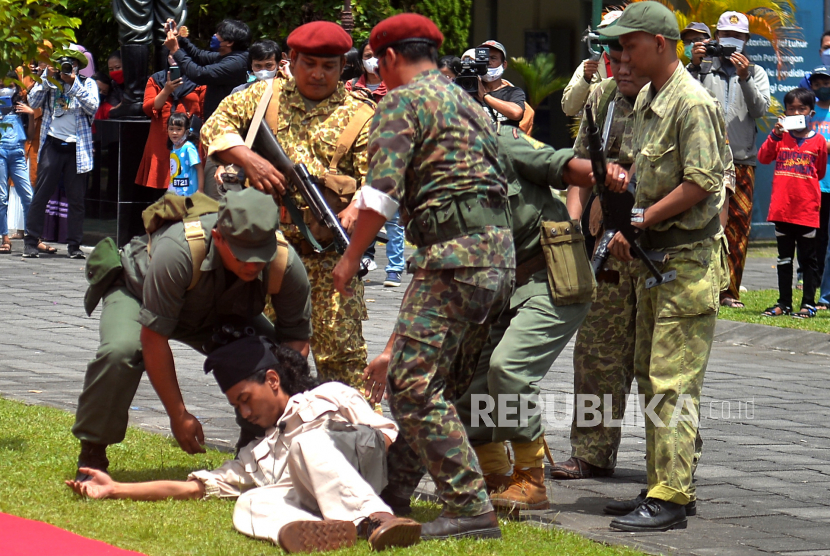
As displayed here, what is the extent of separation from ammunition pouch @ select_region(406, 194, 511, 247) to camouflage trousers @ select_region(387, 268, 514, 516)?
13 cm

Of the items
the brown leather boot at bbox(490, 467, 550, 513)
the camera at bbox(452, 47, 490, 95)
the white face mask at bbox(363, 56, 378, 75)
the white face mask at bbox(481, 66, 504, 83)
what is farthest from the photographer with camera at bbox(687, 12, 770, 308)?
the brown leather boot at bbox(490, 467, 550, 513)

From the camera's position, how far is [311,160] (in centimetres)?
554

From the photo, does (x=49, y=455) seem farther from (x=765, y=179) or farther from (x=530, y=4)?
(x=530, y=4)

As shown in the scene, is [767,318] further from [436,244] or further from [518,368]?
[436,244]

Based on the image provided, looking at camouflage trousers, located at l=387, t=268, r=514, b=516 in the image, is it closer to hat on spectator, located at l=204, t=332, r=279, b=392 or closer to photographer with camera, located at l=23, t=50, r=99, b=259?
hat on spectator, located at l=204, t=332, r=279, b=392

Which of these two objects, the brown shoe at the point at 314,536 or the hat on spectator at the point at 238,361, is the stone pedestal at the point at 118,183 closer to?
the hat on spectator at the point at 238,361

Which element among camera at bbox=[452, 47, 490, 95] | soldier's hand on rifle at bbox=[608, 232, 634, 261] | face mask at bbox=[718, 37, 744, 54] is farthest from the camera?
face mask at bbox=[718, 37, 744, 54]

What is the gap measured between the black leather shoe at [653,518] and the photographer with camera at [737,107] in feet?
21.5

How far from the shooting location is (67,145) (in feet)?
43.5

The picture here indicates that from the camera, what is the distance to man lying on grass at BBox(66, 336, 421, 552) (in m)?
4.29

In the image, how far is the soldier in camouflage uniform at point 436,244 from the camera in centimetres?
421

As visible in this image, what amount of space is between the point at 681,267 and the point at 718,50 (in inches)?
215

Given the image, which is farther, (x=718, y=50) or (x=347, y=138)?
(x=718, y=50)

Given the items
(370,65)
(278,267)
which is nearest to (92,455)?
(278,267)
